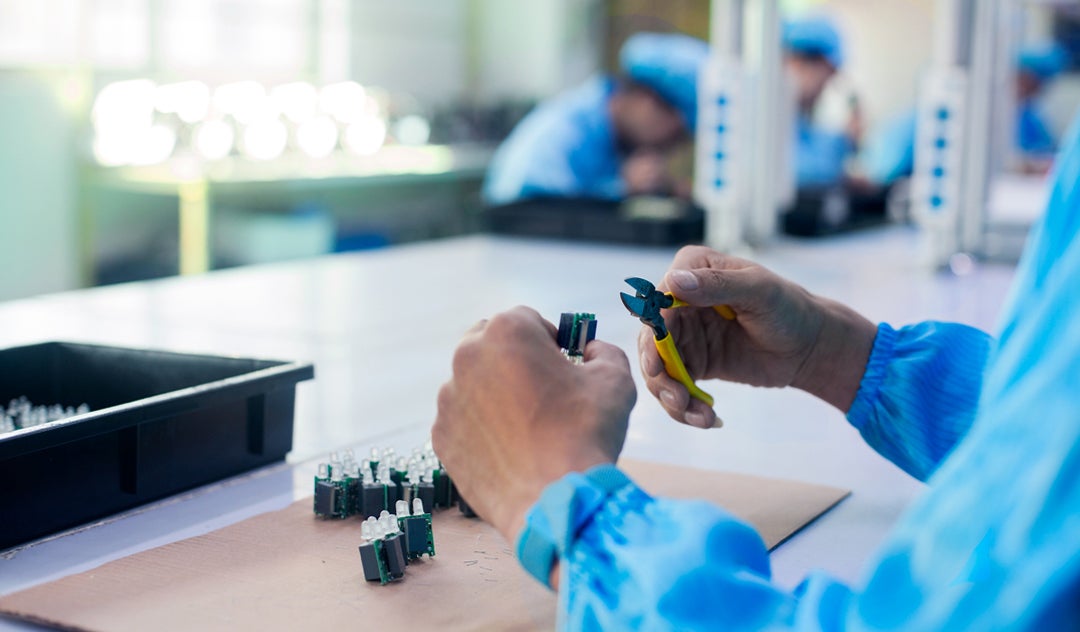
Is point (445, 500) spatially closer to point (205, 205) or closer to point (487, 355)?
point (487, 355)

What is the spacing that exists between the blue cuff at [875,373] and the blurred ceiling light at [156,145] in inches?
181

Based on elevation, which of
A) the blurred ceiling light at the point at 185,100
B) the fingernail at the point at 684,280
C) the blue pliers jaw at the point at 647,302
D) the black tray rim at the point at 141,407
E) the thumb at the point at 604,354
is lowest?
the black tray rim at the point at 141,407

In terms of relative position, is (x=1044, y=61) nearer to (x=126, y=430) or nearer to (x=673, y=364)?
(x=673, y=364)

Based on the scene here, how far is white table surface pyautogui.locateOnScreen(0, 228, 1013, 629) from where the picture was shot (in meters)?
1.00

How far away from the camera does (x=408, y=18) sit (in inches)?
267

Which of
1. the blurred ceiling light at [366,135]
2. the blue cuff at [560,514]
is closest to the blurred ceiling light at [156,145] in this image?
the blurred ceiling light at [366,135]

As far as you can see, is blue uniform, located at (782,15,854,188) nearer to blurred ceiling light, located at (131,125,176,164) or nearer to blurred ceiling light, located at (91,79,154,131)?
blurred ceiling light, located at (131,125,176,164)

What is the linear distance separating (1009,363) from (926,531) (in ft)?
0.26

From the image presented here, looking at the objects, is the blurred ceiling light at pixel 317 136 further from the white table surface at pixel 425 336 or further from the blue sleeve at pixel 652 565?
the blue sleeve at pixel 652 565

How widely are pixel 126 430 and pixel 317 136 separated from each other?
16.6ft

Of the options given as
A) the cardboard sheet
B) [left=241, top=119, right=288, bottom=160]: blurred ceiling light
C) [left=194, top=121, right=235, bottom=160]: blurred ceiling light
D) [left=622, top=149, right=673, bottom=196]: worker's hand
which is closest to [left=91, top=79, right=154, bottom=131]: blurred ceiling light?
[left=194, top=121, right=235, bottom=160]: blurred ceiling light

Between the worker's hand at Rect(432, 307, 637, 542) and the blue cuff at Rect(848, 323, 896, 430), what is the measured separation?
0.41 metres

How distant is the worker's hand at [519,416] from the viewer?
2.23 feet

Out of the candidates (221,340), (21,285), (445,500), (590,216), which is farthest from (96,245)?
(445,500)
